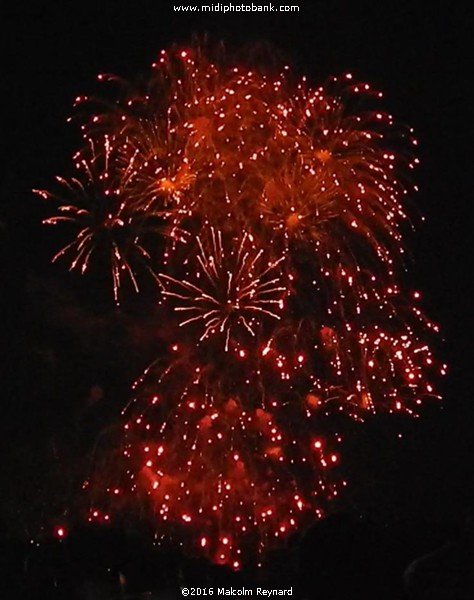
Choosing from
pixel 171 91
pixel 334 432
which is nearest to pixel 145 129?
pixel 171 91

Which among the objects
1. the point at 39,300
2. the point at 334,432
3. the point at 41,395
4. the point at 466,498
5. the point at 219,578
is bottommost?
the point at 219,578

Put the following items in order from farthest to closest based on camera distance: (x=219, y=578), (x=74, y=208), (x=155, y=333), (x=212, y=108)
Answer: (x=155, y=333), (x=74, y=208), (x=212, y=108), (x=219, y=578)

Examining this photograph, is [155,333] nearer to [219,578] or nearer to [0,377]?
[0,377]

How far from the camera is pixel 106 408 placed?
17.1 meters

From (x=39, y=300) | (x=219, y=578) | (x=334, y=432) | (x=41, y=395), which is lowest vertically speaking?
(x=219, y=578)

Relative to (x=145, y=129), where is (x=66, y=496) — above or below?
below

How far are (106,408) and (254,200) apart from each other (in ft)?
14.3

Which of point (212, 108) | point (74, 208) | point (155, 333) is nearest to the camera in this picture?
point (212, 108)

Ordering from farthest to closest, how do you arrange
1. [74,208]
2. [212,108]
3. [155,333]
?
[155,333], [74,208], [212,108]

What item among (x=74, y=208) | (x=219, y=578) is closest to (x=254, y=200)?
(x=74, y=208)

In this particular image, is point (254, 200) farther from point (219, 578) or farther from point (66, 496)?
point (219, 578)

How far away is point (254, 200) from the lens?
14.6m

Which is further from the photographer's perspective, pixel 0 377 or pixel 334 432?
pixel 0 377

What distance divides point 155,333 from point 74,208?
2361 millimetres
